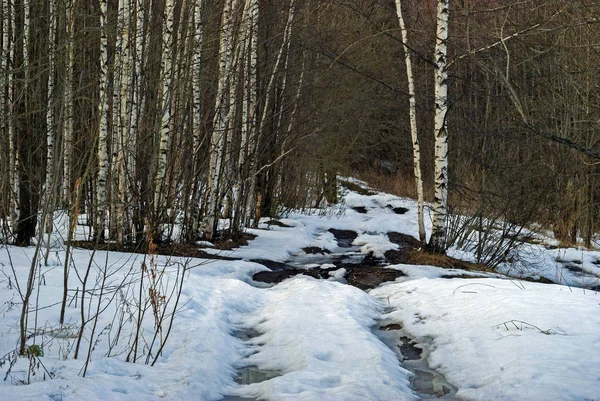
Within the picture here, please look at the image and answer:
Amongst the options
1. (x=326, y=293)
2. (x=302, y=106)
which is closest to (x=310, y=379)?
(x=326, y=293)

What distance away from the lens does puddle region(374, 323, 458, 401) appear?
452 cm

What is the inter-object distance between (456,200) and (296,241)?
328cm

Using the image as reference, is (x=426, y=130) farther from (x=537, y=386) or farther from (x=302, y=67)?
(x=537, y=386)

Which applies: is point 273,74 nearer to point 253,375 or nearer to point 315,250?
point 315,250

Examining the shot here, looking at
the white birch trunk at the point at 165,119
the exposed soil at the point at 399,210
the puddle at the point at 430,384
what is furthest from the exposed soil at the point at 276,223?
the puddle at the point at 430,384

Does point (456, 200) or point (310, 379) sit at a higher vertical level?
point (456, 200)

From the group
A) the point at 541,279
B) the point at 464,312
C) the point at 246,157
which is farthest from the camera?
the point at 246,157

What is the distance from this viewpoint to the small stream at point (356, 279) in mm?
4742

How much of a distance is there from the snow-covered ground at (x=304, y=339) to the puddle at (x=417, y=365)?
0.18 feet

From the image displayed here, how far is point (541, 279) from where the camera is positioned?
10383mm

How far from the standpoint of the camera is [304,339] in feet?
18.2

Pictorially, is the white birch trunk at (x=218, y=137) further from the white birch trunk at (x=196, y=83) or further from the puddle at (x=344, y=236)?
the puddle at (x=344, y=236)

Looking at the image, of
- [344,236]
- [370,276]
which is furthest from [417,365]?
[344,236]

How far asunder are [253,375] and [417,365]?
134 cm
